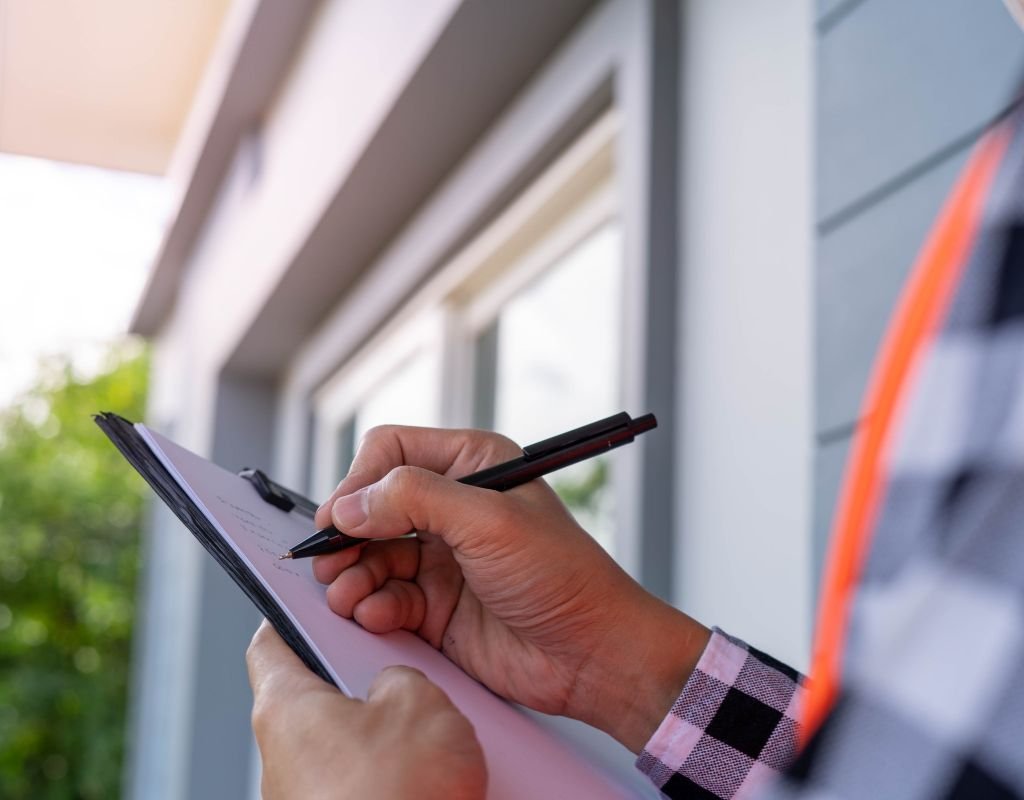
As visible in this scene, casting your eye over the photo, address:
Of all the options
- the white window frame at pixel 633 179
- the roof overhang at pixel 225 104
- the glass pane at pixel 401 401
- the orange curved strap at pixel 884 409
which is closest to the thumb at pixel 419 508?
the orange curved strap at pixel 884 409

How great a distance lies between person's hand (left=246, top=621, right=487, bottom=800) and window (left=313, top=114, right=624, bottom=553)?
85 centimetres

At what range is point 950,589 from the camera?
8.1 inches

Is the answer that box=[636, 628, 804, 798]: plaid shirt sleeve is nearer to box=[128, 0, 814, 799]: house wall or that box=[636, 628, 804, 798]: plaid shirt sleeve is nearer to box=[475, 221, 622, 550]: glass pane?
box=[128, 0, 814, 799]: house wall

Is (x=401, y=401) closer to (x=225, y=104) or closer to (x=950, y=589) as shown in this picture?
(x=225, y=104)

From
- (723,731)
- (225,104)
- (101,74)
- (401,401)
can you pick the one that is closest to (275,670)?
(723,731)

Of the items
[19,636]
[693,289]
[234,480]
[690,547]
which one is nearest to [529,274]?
[693,289]

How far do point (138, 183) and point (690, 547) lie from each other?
351 centimetres

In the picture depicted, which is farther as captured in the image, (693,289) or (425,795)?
(693,289)

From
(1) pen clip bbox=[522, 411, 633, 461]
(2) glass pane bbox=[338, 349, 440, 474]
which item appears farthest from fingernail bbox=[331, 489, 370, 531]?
(2) glass pane bbox=[338, 349, 440, 474]

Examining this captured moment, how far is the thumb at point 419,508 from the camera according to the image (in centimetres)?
63

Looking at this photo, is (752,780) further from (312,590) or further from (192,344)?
(192,344)

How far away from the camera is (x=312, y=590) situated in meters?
0.64

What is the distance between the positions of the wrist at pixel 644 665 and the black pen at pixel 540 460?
0.10m

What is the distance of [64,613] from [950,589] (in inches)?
464
